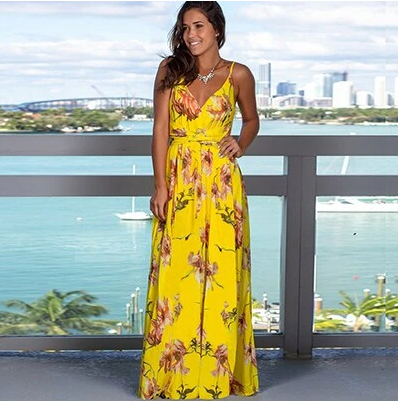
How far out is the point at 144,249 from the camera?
4172 millimetres

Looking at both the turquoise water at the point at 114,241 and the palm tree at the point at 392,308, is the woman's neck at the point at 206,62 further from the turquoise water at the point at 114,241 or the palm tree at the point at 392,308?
the palm tree at the point at 392,308

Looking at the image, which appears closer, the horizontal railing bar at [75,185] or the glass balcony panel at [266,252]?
the horizontal railing bar at [75,185]

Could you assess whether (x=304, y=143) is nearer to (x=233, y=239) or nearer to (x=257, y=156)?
(x=257, y=156)

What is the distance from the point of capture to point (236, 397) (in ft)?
12.0

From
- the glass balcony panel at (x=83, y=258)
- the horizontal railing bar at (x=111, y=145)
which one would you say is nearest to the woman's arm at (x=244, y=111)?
the horizontal railing bar at (x=111, y=145)

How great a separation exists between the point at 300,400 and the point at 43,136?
54.4 inches

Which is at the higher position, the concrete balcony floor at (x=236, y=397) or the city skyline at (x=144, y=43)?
the city skyline at (x=144, y=43)

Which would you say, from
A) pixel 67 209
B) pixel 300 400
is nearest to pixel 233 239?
pixel 300 400

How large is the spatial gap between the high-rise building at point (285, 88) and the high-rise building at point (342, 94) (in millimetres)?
175

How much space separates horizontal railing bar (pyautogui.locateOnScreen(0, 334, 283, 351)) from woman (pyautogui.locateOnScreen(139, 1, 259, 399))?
0.64m

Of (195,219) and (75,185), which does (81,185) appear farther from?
(195,219)

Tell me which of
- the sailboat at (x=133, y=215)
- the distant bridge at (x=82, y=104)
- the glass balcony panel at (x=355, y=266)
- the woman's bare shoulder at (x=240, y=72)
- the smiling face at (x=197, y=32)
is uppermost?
the smiling face at (x=197, y=32)

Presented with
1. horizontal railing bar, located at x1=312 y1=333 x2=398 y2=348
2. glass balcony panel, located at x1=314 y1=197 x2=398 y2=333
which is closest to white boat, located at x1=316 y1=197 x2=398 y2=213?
glass balcony panel, located at x1=314 y1=197 x2=398 y2=333

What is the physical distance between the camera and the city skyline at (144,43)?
4.48 metres
